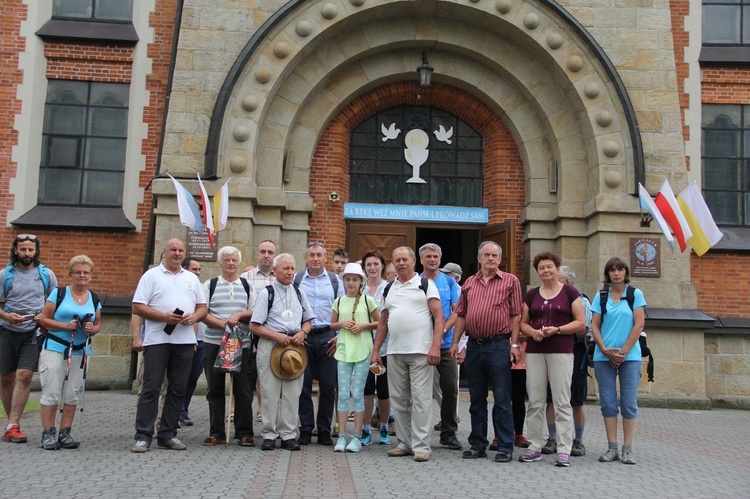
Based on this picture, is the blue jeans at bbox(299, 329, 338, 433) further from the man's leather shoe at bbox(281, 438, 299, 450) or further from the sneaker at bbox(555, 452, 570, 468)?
the sneaker at bbox(555, 452, 570, 468)

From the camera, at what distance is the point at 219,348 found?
7.94 meters

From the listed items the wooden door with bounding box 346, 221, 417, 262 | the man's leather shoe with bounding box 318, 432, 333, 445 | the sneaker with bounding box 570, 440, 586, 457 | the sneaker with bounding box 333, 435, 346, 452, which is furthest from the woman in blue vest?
the wooden door with bounding box 346, 221, 417, 262

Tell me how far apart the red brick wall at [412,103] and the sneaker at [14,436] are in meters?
6.66

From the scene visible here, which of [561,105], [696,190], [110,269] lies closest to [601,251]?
[696,190]

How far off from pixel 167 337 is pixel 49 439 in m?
1.38

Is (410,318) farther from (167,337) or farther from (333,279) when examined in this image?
(167,337)

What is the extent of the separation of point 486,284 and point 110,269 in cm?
799

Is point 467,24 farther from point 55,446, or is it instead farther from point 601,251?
point 55,446

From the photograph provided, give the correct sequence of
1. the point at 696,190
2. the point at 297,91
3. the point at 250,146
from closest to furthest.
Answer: the point at 696,190, the point at 250,146, the point at 297,91

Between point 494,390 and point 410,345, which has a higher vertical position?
point 410,345

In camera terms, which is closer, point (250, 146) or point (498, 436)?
point (498, 436)

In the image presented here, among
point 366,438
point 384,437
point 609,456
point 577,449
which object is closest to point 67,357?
point 366,438

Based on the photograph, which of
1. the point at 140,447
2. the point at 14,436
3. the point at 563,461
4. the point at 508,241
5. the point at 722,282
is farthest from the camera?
the point at 722,282

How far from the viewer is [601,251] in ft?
41.2
